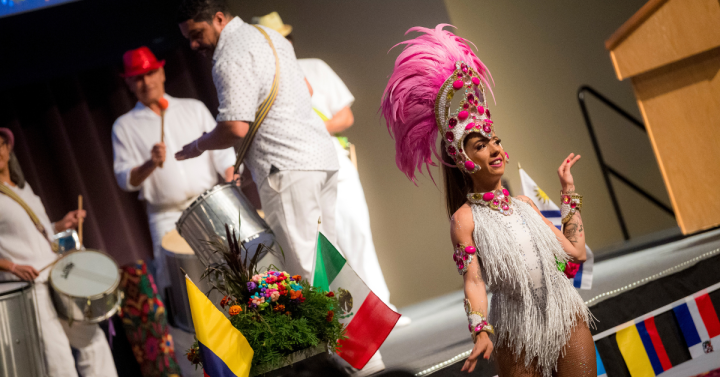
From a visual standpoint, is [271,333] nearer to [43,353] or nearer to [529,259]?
[529,259]

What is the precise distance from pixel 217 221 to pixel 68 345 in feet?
3.88

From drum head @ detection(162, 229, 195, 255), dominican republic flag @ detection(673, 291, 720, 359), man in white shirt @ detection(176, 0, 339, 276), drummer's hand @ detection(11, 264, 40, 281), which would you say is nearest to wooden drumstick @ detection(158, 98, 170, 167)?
man in white shirt @ detection(176, 0, 339, 276)

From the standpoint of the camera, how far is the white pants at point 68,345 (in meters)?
3.09

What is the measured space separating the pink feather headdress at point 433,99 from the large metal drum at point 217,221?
A: 3.50 feet

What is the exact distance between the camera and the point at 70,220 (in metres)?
3.40

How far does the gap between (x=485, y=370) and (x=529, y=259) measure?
0.91 meters

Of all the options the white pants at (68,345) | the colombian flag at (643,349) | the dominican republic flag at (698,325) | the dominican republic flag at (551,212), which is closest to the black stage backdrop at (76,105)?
the white pants at (68,345)

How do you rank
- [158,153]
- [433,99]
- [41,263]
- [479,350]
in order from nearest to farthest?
[479,350] → [433,99] → [41,263] → [158,153]

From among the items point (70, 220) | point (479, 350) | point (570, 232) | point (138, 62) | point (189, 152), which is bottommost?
point (479, 350)

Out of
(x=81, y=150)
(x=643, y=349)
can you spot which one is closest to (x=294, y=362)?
(x=643, y=349)

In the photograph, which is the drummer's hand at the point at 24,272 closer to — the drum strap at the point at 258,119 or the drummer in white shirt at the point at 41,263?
the drummer in white shirt at the point at 41,263

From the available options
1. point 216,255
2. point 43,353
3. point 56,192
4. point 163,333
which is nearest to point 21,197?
point 56,192

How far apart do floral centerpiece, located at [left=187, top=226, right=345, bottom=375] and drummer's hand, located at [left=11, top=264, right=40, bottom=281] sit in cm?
149

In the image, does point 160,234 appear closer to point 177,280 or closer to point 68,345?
point 177,280
